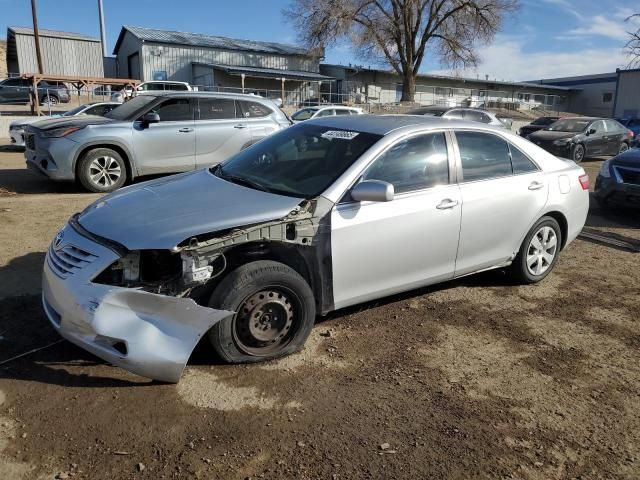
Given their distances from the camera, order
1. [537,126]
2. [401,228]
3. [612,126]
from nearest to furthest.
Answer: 1. [401,228]
2. [612,126]
3. [537,126]

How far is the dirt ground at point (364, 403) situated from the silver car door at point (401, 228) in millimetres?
404

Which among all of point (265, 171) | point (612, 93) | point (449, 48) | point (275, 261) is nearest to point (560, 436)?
point (275, 261)

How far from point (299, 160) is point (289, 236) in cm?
99

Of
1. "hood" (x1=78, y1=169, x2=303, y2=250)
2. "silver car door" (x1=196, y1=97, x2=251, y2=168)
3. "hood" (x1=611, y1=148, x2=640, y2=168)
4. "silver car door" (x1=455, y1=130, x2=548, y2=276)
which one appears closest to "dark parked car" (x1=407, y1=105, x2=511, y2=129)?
"hood" (x1=611, y1=148, x2=640, y2=168)

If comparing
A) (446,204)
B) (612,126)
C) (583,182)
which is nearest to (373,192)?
(446,204)

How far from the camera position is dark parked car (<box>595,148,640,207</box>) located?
26.6 feet

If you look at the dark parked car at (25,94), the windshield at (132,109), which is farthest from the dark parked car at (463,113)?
the dark parked car at (25,94)

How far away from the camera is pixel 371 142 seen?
4016mm

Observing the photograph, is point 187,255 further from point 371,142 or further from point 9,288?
point 9,288

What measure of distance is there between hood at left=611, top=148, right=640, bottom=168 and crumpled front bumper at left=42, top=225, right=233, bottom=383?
7568mm

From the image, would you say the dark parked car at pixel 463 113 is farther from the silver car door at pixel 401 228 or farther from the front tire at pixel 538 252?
the silver car door at pixel 401 228

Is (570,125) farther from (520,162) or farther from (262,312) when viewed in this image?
(262,312)

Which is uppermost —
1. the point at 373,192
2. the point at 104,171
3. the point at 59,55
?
the point at 59,55

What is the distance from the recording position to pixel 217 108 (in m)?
9.28
